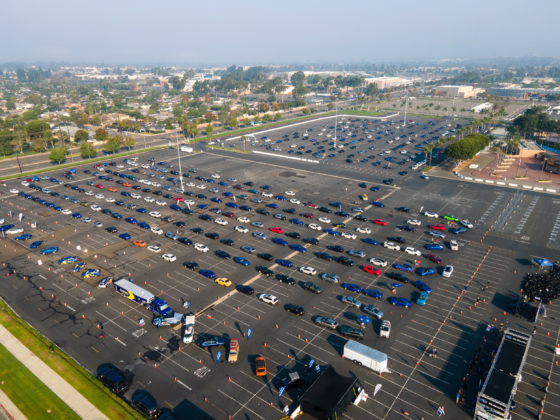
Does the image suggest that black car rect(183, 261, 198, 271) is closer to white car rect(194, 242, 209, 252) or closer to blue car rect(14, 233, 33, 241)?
white car rect(194, 242, 209, 252)

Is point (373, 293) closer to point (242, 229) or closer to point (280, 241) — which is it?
point (280, 241)

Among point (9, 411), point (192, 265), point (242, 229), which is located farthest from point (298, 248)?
point (9, 411)

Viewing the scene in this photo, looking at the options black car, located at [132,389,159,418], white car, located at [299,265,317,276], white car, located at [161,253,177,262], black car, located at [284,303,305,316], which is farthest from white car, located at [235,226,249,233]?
black car, located at [132,389,159,418]

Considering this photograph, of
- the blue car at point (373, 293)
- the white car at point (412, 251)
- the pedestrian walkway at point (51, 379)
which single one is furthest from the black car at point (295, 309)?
the white car at point (412, 251)

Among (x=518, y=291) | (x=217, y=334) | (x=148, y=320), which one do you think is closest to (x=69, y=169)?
(x=148, y=320)

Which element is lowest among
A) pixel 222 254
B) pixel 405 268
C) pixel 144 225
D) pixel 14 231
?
pixel 405 268

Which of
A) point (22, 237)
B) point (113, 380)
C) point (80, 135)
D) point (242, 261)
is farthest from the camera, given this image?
point (80, 135)

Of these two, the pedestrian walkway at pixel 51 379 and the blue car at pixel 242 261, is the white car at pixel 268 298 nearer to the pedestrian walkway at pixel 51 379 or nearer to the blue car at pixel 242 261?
the blue car at pixel 242 261
